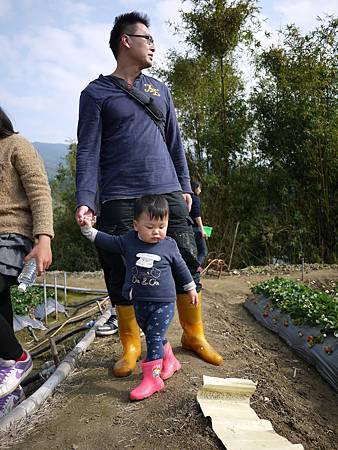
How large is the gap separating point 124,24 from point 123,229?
1062 mm

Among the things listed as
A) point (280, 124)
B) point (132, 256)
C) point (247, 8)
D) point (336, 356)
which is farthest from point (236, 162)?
point (132, 256)

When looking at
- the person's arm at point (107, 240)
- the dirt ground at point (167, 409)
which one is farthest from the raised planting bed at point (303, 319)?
the person's arm at point (107, 240)

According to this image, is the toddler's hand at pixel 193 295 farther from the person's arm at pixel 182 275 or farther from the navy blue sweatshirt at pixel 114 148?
the navy blue sweatshirt at pixel 114 148

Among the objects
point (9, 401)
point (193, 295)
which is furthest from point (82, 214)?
point (9, 401)

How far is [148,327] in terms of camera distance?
247 cm

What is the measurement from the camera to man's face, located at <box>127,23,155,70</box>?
2598 millimetres

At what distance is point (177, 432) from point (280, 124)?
806 cm

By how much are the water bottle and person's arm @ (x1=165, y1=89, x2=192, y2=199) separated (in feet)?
3.23

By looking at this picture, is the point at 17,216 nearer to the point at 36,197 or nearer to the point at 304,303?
the point at 36,197

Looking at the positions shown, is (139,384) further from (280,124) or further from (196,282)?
(280,124)

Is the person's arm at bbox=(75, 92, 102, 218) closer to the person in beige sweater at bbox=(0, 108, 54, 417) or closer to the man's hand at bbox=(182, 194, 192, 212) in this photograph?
the person in beige sweater at bbox=(0, 108, 54, 417)

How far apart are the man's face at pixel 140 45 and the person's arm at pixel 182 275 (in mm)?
964

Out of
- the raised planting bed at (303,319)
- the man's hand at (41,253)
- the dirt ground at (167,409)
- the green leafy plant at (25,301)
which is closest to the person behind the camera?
the dirt ground at (167,409)

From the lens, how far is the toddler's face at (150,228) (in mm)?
2391
